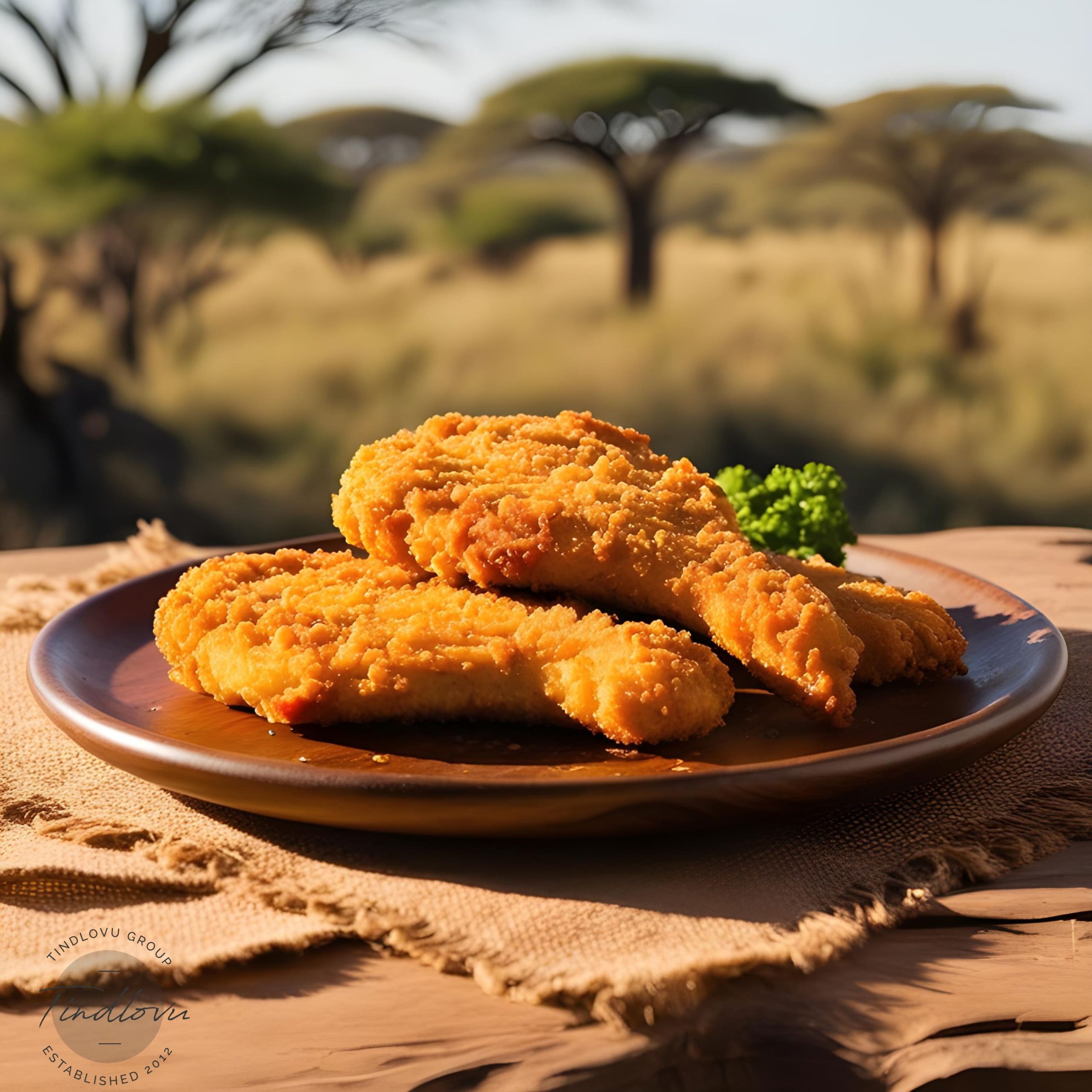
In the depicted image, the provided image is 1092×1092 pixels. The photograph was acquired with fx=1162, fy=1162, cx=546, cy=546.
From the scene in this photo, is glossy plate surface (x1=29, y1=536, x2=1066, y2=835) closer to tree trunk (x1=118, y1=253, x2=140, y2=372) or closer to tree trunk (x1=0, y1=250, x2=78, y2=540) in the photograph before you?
tree trunk (x1=0, y1=250, x2=78, y2=540)

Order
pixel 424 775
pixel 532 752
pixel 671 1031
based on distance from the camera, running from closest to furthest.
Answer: pixel 671 1031 → pixel 424 775 → pixel 532 752

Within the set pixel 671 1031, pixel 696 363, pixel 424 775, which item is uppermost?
pixel 424 775

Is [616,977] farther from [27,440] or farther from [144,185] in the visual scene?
[27,440]

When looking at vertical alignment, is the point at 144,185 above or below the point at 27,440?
above

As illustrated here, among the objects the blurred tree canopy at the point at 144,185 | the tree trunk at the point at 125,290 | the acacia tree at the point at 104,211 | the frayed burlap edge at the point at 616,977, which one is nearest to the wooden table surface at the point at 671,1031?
the frayed burlap edge at the point at 616,977

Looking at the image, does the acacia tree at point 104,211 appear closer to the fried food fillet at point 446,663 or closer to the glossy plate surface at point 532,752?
the glossy plate surface at point 532,752

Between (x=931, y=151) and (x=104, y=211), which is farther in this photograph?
(x=931, y=151)

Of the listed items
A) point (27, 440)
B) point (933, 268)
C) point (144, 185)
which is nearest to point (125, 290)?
point (144, 185)
